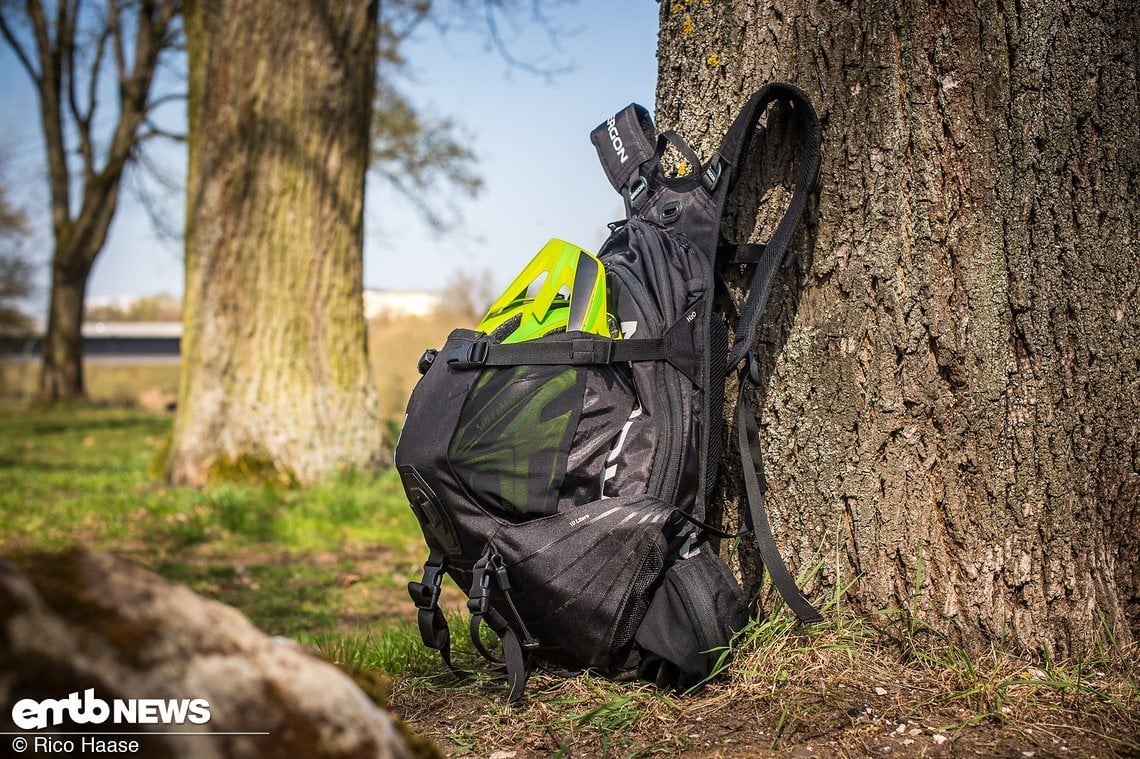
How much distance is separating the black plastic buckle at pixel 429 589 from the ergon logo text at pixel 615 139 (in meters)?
1.23

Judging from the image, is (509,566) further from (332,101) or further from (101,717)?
(332,101)

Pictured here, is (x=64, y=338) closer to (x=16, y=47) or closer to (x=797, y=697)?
(x=16, y=47)

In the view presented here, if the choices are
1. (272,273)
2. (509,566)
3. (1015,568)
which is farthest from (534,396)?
(272,273)

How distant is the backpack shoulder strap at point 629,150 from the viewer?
2.48m

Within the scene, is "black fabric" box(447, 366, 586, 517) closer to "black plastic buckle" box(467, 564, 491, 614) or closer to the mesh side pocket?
"black plastic buckle" box(467, 564, 491, 614)

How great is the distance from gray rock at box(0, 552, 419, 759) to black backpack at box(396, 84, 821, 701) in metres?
0.95

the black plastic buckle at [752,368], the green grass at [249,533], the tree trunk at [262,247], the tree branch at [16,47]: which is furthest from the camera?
the tree branch at [16,47]

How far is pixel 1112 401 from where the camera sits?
2.05 metres

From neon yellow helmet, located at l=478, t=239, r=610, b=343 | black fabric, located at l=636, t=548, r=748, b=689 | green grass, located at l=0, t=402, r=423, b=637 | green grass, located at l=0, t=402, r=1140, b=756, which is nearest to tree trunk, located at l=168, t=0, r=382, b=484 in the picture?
green grass, located at l=0, t=402, r=423, b=637

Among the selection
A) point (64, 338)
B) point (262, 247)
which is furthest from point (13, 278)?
point (262, 247)

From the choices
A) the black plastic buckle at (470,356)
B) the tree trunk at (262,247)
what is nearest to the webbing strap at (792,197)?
the black plastic buckle at (470,356)

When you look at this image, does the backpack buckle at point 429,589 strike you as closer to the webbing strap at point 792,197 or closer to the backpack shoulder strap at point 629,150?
the webbing strap at point 792,197

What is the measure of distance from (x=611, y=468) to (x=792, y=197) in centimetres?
84

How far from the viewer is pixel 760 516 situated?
2195mm
